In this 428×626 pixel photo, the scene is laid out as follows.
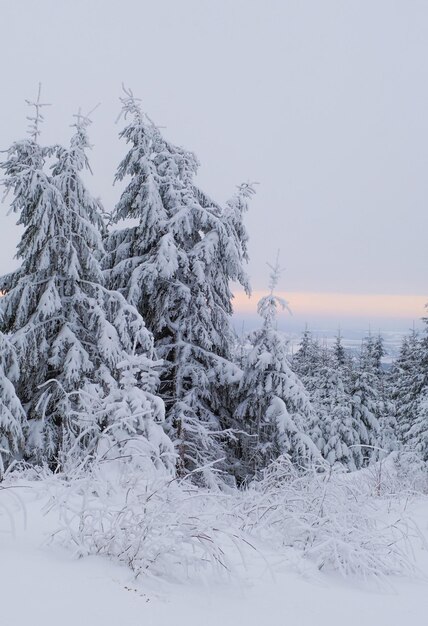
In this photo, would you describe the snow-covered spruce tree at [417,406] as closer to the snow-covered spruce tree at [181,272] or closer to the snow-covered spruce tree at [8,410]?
the snow-covered spruce tree at [181,272]

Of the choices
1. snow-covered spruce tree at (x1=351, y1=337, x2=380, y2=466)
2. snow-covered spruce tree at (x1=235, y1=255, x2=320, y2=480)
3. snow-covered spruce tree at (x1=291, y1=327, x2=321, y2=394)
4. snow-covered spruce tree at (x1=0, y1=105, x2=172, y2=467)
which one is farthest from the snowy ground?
snow-covered spruce tree at (x1=291, y1=327, x2=321, y2=394)

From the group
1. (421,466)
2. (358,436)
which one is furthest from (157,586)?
(358,436)

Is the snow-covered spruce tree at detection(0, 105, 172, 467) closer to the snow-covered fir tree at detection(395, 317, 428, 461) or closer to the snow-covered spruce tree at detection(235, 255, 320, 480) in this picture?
the snow-covered spruce tree at detection(235, 255, 320, 480)

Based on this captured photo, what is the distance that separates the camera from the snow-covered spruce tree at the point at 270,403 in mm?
13617

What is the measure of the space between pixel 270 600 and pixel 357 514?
1.61 meters

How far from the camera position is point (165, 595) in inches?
109

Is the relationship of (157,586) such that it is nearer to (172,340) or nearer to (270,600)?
(270,600)

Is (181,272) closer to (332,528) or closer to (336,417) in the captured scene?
(332,528)

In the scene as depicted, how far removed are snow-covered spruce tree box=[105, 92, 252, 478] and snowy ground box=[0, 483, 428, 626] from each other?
9198 mm

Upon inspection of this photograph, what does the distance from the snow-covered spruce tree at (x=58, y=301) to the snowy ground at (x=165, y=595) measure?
7.68 m

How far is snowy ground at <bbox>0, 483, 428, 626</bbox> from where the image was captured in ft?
7.79

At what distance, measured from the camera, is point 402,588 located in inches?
143

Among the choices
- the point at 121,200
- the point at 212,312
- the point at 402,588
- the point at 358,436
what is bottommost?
the point at 358,436

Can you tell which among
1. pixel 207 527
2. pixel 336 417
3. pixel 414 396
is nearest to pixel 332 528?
pixel 207 527
